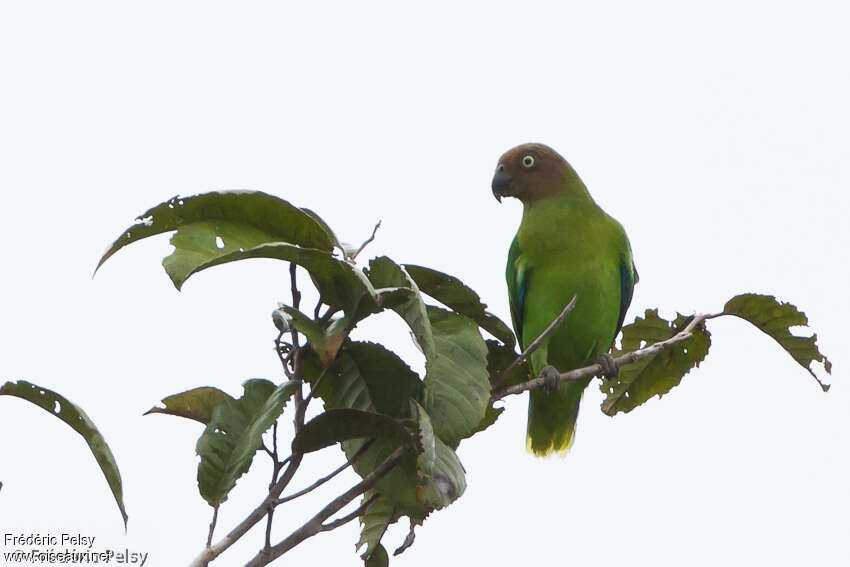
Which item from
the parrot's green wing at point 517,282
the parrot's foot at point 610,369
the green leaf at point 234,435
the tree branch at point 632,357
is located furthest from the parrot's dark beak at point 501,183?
the green leaf at point 234,435

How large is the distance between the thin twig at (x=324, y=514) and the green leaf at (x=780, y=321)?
1.62 meters

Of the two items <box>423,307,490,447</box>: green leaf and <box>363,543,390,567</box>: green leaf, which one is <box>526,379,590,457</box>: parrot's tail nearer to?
<box>363,543,390,567</box>: green leaf

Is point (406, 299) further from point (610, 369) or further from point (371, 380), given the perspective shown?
point (610, 369)

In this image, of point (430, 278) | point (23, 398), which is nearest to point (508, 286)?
point (430, 278)

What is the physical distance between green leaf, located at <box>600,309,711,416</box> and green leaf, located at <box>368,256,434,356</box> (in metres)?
1.55

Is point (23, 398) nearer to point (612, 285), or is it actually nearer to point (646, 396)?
point (646, 396)

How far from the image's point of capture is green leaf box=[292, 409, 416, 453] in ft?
7.70

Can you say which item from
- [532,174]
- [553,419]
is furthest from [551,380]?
[532,174]

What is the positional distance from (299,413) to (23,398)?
679 millimetres

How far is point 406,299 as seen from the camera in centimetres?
238

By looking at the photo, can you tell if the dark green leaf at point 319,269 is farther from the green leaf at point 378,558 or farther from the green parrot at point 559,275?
the green parrot at point 559,275

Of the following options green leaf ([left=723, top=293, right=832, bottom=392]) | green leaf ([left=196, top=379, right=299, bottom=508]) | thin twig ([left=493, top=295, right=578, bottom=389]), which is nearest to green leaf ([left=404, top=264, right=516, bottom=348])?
thin twig ([left=493, top=295, right=578, bottom=389])

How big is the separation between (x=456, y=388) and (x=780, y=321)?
1.63 m

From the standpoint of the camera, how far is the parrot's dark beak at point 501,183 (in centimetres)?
529
